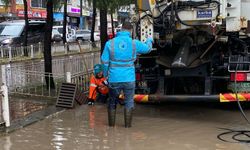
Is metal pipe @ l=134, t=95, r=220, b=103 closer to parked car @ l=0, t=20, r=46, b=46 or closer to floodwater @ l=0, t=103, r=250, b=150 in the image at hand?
floodwater @ l=0, t=103, r=250, b=150

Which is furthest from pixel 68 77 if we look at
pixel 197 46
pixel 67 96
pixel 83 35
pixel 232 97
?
pixel 83 35

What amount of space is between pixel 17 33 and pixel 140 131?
22461mm

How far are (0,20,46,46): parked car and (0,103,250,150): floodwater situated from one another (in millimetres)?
18468

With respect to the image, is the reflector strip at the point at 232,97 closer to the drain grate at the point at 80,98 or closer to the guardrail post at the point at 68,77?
the drain grate at the point at 80,98

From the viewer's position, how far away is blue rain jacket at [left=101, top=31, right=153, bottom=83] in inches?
309

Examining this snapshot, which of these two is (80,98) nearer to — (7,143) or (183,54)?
(183,54)

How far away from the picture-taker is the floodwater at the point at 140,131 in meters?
6.99

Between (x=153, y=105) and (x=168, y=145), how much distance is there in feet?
12.5

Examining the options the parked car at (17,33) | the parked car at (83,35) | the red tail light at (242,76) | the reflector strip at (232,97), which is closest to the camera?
the reflector strip at (232,97)

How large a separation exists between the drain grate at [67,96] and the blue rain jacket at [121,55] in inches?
105

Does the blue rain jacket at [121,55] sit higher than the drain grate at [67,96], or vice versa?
the blue rain jacket at [121,55]

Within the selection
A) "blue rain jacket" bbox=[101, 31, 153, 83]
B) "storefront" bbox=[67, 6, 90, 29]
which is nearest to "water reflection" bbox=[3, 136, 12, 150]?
"blue rain jacket" bbox=[101, 31, 153, 83]

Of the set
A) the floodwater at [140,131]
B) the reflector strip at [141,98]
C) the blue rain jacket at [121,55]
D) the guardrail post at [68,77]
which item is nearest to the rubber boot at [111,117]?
the floodwater at [140,131]

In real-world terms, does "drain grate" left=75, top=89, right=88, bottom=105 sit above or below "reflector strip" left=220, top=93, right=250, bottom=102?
below
